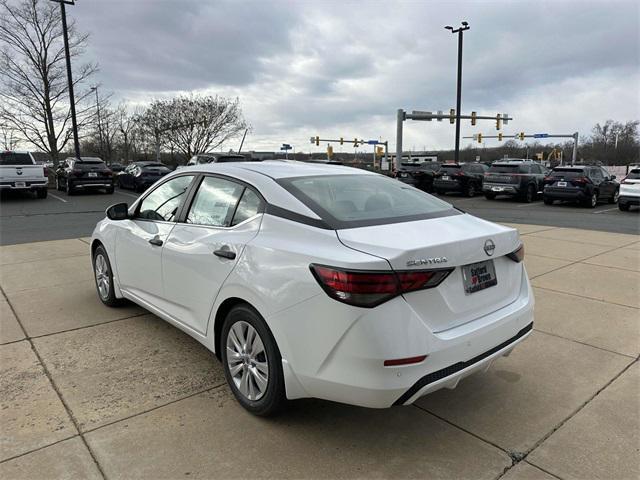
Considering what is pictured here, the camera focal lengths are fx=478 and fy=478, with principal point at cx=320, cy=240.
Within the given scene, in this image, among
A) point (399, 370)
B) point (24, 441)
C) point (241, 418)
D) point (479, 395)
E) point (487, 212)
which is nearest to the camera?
point (399, 370)

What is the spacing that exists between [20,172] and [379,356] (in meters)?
19.5

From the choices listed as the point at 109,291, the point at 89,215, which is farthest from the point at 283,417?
the point at 89,215

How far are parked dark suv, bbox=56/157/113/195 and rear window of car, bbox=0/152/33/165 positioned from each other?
209 centimetres

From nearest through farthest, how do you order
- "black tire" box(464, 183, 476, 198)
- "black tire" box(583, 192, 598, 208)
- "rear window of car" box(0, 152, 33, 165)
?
"rear window of car" box(0, 152, 33, 165), "black tire" box(583, 192, 598, 208), "black tire" box(464, 183, 476, 198)

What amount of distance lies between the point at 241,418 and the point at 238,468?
1.55ft

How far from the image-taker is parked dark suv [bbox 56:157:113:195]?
20312 millimetres

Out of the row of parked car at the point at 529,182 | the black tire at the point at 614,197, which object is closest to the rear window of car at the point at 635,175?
the row of parked car at the point at 529,182

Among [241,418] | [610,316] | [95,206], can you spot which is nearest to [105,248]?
[241,418]

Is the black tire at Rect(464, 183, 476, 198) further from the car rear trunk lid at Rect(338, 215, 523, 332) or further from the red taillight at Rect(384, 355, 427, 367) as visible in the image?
the red taillight at Rect(384, 355, 427, 367)

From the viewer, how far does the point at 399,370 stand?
7.62 feet

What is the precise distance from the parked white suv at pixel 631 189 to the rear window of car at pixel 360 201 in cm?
1595

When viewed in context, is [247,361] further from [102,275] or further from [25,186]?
[25,186]

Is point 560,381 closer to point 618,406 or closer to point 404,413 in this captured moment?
point 618,406

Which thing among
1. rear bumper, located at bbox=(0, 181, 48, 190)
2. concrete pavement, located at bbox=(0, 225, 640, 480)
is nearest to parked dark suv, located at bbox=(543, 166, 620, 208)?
concrete pavement, located at bbox=(0, 225, 640, 480)
